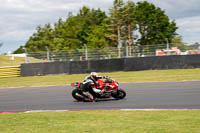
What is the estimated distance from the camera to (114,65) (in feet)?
76.4

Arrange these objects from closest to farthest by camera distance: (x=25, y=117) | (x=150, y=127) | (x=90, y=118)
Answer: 1. (x=150, y=127)
2. (x=90, y=118)
3. (x=25, y=117)

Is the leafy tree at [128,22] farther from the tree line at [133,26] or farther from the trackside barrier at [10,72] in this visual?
the trackside barrier at [10,72]

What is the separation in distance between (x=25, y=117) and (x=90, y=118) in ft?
6.29

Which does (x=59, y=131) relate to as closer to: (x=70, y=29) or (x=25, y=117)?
(x=25, y=117)

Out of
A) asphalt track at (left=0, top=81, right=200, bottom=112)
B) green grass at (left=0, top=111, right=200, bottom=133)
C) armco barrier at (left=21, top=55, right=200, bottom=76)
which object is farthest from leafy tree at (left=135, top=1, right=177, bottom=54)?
green grass at (left=0, top=111, right=200, bottom=133)

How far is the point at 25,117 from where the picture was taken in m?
8.11

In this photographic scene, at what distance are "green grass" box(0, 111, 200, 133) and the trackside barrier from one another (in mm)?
17711

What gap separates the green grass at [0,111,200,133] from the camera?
590 centimetres

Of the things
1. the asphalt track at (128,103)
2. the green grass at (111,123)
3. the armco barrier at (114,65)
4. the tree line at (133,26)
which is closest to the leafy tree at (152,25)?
A: the tree line at (133,26)

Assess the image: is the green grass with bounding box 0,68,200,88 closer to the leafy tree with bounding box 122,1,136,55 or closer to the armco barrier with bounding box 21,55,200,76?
the armco barrier with bounding box 21,55,200,76

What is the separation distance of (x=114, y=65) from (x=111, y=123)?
16743 millimetres

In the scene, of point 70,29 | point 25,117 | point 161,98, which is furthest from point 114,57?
point 70,29

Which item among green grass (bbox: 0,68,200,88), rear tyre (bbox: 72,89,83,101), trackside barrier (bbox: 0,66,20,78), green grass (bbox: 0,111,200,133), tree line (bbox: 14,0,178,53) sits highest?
tree line (bbox: 14,0,178,53)

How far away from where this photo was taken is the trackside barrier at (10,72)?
82.9ft
